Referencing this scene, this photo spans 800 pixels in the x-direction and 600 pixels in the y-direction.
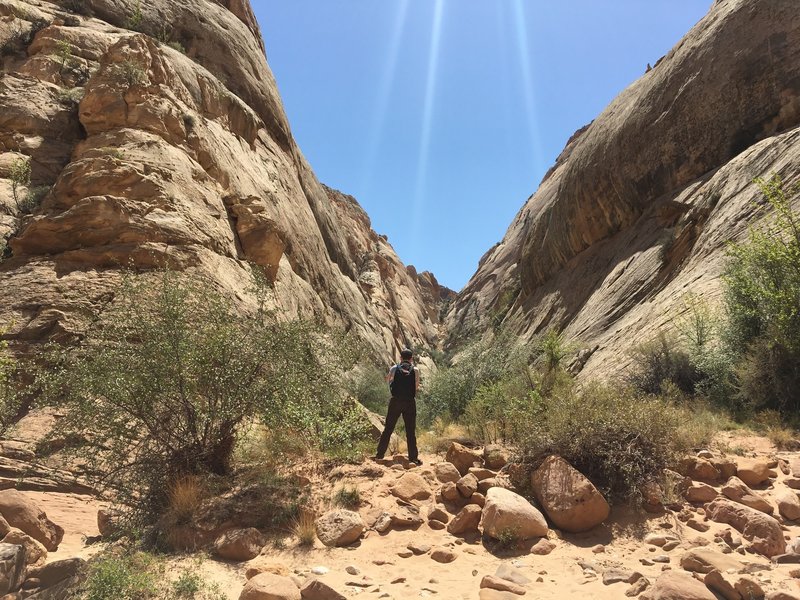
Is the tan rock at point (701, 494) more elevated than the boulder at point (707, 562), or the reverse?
the tan rock at point (701, 494)

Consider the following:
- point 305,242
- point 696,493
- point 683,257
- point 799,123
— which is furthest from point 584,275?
point 696,493

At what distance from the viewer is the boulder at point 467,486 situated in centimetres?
528

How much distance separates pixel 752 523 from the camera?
162 inches

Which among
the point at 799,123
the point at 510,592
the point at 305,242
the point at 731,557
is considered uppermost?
the point at 799,123

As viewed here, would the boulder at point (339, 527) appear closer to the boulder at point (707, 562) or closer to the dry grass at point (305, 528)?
the dry grass at point (305, 528)

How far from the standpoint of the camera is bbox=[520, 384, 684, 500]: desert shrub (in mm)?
5066

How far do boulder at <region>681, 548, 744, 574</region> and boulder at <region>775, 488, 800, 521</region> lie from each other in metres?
1.22

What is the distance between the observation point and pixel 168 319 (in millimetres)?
5914

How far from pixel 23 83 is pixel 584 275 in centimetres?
2424

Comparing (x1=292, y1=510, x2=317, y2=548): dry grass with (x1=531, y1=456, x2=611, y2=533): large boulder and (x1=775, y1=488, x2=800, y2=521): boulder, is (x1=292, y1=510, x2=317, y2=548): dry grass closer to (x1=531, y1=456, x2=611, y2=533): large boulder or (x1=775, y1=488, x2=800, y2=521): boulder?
(x1=531, y1=456, x2=611, y2=533): large boulder

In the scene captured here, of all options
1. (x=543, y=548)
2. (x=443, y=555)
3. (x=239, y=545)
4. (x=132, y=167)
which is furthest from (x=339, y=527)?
(x=132, y=167)

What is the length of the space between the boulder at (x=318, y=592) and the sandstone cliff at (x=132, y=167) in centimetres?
727

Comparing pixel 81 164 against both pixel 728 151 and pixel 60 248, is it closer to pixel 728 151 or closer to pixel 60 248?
pixel 60 248

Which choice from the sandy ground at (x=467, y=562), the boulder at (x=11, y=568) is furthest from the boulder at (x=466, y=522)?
the boulder at (x=11, y=568)
